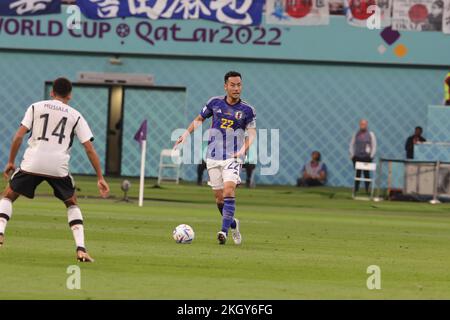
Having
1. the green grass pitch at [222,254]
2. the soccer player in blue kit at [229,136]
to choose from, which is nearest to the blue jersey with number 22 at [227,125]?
the soccer player in blue kit at [229,136]

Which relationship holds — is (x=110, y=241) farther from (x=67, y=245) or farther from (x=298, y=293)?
(x=298, y=293)

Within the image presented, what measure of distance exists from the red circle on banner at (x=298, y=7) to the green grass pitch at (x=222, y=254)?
12.2 meters

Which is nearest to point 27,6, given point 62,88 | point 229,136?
point 229,136

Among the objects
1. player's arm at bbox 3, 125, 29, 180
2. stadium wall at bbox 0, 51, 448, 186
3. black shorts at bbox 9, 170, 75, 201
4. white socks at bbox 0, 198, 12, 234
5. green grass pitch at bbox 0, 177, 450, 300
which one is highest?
stadium wall at bbox 0, 51, 448, 186

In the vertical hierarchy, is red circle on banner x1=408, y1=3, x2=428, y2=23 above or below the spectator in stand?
above

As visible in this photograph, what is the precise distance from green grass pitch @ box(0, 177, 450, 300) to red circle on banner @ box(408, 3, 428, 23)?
482 inches

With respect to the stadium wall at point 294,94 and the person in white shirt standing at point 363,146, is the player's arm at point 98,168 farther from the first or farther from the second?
the stadium wall at point 294,94

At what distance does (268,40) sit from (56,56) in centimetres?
709

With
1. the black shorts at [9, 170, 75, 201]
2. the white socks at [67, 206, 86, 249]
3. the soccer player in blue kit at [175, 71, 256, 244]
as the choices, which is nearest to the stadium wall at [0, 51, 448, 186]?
the soccer player in blue kit at [175, 71, 256, 244]

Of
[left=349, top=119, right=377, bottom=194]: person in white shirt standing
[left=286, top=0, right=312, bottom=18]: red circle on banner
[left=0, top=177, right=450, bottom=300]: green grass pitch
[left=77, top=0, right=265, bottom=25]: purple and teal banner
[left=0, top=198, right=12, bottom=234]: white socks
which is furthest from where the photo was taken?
[left=77, top=0, right=265, bottom=25]: purple and teal banner

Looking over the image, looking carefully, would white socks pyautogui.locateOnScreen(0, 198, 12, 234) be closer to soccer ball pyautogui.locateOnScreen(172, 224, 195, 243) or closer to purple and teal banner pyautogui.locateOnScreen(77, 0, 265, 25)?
soccer ball pyautogui.locateOnScreen(172, 224, 195, 243)

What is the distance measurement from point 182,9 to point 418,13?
7.65 metres

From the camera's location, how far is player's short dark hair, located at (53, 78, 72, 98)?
498 inches
